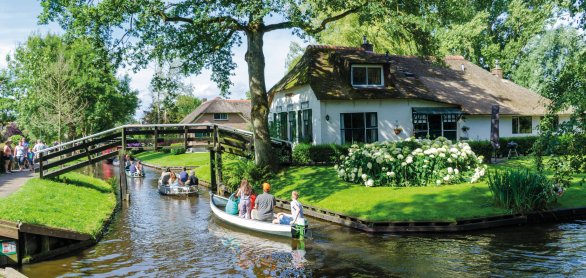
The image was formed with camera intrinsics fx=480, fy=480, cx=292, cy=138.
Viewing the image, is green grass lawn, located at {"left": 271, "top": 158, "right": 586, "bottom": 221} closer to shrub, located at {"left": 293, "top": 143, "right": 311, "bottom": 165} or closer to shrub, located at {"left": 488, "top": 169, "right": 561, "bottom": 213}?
shrub, located at {"left": 488, "top": 169, "right": 561, "bottom": 213}

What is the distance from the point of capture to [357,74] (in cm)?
3180

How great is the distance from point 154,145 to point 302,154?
29.0 feet

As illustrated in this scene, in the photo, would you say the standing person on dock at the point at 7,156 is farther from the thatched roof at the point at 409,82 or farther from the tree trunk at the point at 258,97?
A: the thatched roof at the point at 409,82

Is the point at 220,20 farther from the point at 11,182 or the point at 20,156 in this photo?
the point at 20,156

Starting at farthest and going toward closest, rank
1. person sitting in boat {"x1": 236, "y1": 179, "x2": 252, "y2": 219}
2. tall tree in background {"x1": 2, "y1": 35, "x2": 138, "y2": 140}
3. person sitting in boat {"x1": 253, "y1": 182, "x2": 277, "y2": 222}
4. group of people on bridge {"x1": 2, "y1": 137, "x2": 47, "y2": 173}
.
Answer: tall tree in background {"x1": 2, "y1": 35, "x2": 138, "y2": 140} < group of people on bridge {"x1": 2, "y1": 137, "x2": 47, "y2": 173} < person sitting in boat {"x1": 236, "y1": 179, "x2": 252, "y2": 219} < person sitting in boat {"x1": 253, "y1": 182, "x2": 277, "y2": 222}

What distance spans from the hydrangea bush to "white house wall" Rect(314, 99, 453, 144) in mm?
9040

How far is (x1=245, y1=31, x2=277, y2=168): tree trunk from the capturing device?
81.9ft

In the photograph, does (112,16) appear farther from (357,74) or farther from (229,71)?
(357,74)

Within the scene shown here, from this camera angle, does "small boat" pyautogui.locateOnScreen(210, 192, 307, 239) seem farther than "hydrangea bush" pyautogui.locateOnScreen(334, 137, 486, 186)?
No

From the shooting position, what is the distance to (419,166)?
20828mm

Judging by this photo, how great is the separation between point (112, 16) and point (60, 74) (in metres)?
23.9

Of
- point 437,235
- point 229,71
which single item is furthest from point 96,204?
point 437,235

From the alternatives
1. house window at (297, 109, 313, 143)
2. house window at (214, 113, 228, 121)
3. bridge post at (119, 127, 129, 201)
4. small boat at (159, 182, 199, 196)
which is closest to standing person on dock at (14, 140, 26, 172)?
bridge post at (119, 127, 129, 201)

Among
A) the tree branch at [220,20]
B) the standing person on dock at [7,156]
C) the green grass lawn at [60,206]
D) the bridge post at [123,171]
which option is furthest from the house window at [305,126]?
the standing person on dock at [7,156]
